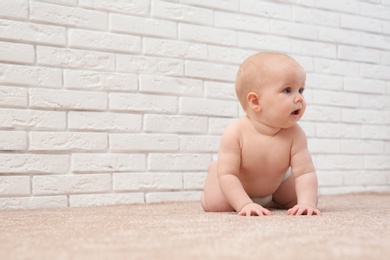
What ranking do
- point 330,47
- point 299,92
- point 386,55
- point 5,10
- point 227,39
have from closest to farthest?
1. point 299,92
2. point 5,10
3. point 227,39
4. point 330,47
5. point 386,55

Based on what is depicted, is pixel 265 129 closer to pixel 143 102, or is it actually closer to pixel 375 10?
pixel 143 102

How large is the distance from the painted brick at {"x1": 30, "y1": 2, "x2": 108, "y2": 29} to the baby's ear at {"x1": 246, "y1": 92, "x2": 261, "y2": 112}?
0.73 metres

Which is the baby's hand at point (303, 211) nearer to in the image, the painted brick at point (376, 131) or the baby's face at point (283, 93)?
the baby's face at point (283, 93)

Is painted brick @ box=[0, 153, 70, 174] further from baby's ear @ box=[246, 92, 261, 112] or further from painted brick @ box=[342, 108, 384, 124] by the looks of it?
painted brick @ box=[342, 108, 384, 124]

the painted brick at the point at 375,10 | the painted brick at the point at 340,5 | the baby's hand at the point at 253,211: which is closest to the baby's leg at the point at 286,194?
the baby's hand at the point at 253,211

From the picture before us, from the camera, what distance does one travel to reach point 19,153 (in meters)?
1.96

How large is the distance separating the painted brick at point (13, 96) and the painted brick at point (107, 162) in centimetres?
26

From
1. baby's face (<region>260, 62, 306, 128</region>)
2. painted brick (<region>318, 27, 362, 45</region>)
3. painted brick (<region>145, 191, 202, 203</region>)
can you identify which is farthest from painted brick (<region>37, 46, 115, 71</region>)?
painted brick (<region>318, 27, 362, 45</region>)

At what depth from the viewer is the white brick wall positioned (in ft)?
6.51

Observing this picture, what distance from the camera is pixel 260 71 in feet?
5.48

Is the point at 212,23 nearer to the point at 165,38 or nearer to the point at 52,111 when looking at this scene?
the point at 165,38

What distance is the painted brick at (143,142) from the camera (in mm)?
2146

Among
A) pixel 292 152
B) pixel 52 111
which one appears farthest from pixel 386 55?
pixel 52 111

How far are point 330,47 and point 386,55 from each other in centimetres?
37
